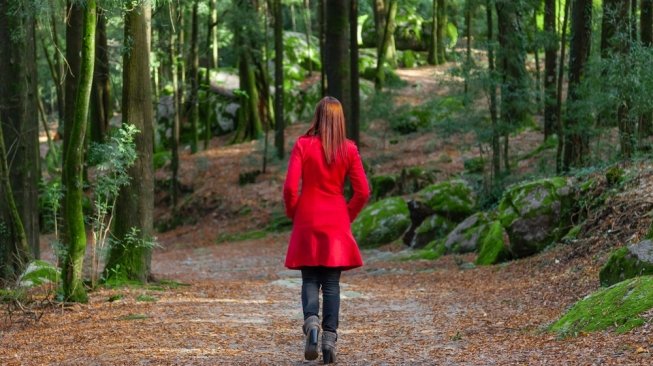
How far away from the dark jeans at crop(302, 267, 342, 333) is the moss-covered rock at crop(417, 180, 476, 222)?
1227 cm

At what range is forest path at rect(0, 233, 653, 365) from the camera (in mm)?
6414

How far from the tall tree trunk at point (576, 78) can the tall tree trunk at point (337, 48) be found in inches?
223

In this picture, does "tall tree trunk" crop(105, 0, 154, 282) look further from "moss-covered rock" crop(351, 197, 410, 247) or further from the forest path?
"moss-covered rock" crop(351, 197, 410, 247)

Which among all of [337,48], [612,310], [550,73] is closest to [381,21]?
[550,73]

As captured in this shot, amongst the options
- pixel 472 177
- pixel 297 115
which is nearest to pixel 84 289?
pixel 472 177

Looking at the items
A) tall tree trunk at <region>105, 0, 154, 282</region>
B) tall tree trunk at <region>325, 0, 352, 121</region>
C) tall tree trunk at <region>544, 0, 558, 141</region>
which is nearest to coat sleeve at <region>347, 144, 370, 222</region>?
tall tree trunk at <region>105, 0, 154, 282</region>

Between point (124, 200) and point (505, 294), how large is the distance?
208 inches

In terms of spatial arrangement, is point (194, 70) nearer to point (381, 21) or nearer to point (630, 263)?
point (381, 21)

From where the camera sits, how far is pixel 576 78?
1678 centimetres

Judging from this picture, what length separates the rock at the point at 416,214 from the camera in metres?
18.4

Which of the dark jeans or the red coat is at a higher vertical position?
the red coat

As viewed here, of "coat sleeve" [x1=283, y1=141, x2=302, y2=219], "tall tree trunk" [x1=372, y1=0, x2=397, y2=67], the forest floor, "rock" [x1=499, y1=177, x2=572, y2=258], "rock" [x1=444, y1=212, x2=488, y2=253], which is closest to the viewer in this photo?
"coat sleeve" [x1=283, y1=141, x2=302, y2=219]

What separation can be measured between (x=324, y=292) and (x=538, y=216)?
24.5ft

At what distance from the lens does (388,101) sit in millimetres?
28391
